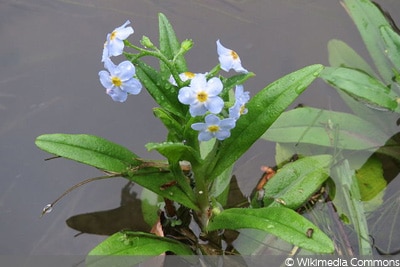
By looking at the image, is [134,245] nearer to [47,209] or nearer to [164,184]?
[164,184]

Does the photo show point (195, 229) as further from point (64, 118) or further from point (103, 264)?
point (64, 118)

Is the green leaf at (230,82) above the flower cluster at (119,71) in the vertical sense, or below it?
below

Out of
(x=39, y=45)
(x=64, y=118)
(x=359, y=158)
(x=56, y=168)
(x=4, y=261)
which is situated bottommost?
(x=359, y=158)

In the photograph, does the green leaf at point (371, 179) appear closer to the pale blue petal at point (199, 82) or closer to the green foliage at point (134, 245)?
the green foliage at point (134, 245)

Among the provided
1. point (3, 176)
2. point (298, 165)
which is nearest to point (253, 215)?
point (298, 165)

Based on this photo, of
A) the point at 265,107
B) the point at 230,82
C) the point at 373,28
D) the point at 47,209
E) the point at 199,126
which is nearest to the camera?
the point at 199,126

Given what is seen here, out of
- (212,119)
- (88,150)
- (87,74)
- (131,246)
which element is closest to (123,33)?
(212,119)

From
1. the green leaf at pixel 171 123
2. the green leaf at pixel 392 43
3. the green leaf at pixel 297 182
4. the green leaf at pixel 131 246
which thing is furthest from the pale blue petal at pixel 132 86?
the green leaf at pixel 392 43
